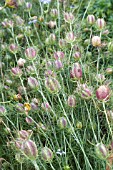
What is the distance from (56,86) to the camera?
1.10m

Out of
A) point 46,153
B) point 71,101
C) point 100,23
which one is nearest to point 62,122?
point 71,101

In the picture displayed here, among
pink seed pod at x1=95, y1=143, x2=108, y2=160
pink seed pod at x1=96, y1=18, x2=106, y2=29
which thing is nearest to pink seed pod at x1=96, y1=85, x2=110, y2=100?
pink seed pod at x1=95, y1=143, x2=108, y2=160

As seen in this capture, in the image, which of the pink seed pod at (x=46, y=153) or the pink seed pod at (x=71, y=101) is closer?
the pink seed pod at (x=46, y=153)

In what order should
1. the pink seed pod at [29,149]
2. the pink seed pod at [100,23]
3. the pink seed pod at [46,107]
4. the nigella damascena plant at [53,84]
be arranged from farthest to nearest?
the pink seed pod at [100,23] → the pink seed pod at [46,107] → the nigella damascena plant at [53,84] → the pink seed pod at [29,149]

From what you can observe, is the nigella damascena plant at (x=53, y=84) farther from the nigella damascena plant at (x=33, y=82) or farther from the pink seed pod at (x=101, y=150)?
the pink seed pod at (x=101, y=150)

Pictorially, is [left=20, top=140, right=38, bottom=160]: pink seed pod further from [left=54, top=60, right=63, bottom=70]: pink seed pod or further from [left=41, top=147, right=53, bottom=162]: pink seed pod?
[left=54, top=60, right=63, bottom=70]: pink seed pod

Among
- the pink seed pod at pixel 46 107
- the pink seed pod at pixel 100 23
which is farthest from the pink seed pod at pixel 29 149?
the pink seed pod at pixel 100 23

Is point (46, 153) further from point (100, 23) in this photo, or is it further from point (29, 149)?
point (100, 23)

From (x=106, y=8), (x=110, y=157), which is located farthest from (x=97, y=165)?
(x=106, y=8)

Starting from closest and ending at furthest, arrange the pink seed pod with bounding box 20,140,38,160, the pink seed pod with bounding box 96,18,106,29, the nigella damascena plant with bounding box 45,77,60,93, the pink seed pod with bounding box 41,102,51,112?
1. the pink seed pod with bounding box 20,140,38,160
2. the nigella damascena plant with bounding box 45,77,60,93
3. the pink seed pod with bounding box 41,102,51,112
4. the pink seed pod with bounding box 96,18,106,29

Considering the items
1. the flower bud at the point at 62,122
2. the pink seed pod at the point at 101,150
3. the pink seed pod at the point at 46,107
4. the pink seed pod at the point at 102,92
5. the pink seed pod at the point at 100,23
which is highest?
the pink seed pod at the point at 100,23

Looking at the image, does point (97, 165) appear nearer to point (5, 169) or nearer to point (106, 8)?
point (5, 169)

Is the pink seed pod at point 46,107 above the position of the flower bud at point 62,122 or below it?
above

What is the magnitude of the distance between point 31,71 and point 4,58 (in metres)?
0.49
